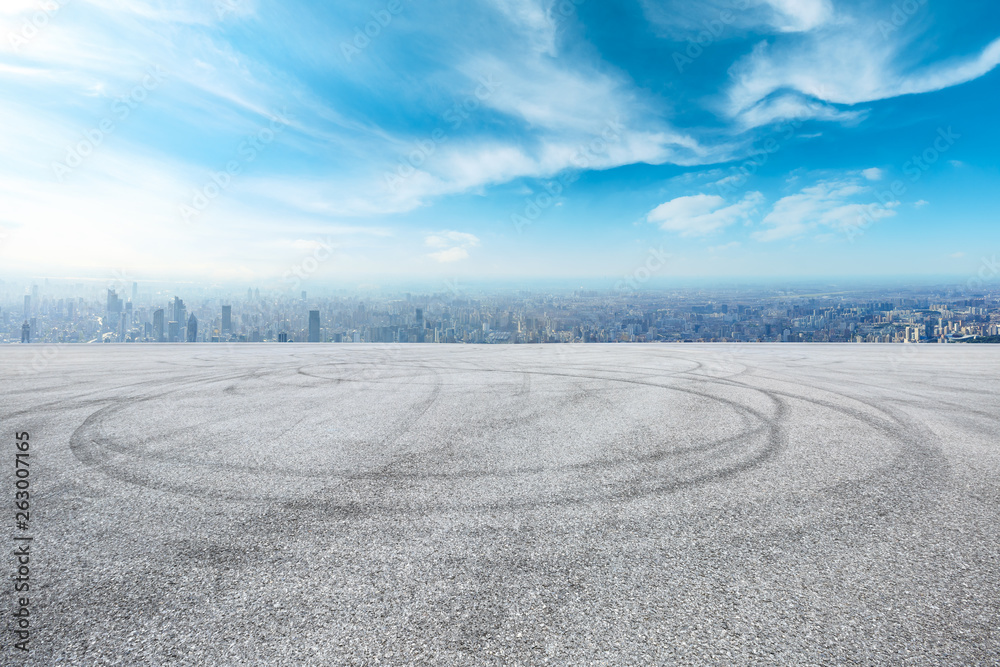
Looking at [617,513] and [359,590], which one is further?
[617,513]

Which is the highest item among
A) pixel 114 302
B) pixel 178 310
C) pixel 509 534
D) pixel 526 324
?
pixel 114 302

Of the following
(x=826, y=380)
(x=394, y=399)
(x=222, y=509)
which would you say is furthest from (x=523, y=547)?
(x=826, y=380)

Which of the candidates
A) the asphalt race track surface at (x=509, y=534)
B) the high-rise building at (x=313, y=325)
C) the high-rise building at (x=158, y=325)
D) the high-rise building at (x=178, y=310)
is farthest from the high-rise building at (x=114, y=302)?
the asphalt race track surface at (x=509, y=534)

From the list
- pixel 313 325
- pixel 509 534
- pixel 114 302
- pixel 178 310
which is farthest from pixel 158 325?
pixel 509 534

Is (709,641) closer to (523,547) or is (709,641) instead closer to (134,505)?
(523,547)

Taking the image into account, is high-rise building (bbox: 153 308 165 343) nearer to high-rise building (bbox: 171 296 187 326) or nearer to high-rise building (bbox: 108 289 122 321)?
high-rise building (bbox: 171 296 187 326)

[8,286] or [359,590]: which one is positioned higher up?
[8,286]

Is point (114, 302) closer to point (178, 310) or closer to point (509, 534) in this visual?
point (178, 310)
